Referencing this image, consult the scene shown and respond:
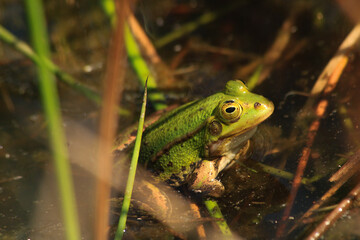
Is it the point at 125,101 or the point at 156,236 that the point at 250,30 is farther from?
the point at 156,236

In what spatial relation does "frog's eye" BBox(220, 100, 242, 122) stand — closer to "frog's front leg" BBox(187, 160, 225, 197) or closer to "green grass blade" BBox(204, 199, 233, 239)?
"frog's front leg" BBox(187, 160, 225, 197)

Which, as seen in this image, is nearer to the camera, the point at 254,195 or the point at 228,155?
the point at 254,195

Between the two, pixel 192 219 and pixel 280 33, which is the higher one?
pixel 280 33

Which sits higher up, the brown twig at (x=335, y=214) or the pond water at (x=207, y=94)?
the pond water at (x=207, y=94)

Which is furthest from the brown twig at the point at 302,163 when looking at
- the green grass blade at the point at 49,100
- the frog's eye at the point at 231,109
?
the green grass blade at the point at 49,100

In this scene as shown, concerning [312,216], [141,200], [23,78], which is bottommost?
[312,216]

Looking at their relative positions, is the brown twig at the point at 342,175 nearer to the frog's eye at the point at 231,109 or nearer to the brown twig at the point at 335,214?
the brown twig at the point at 335,214

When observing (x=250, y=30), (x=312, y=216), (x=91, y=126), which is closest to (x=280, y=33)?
(x=250, y=30)
